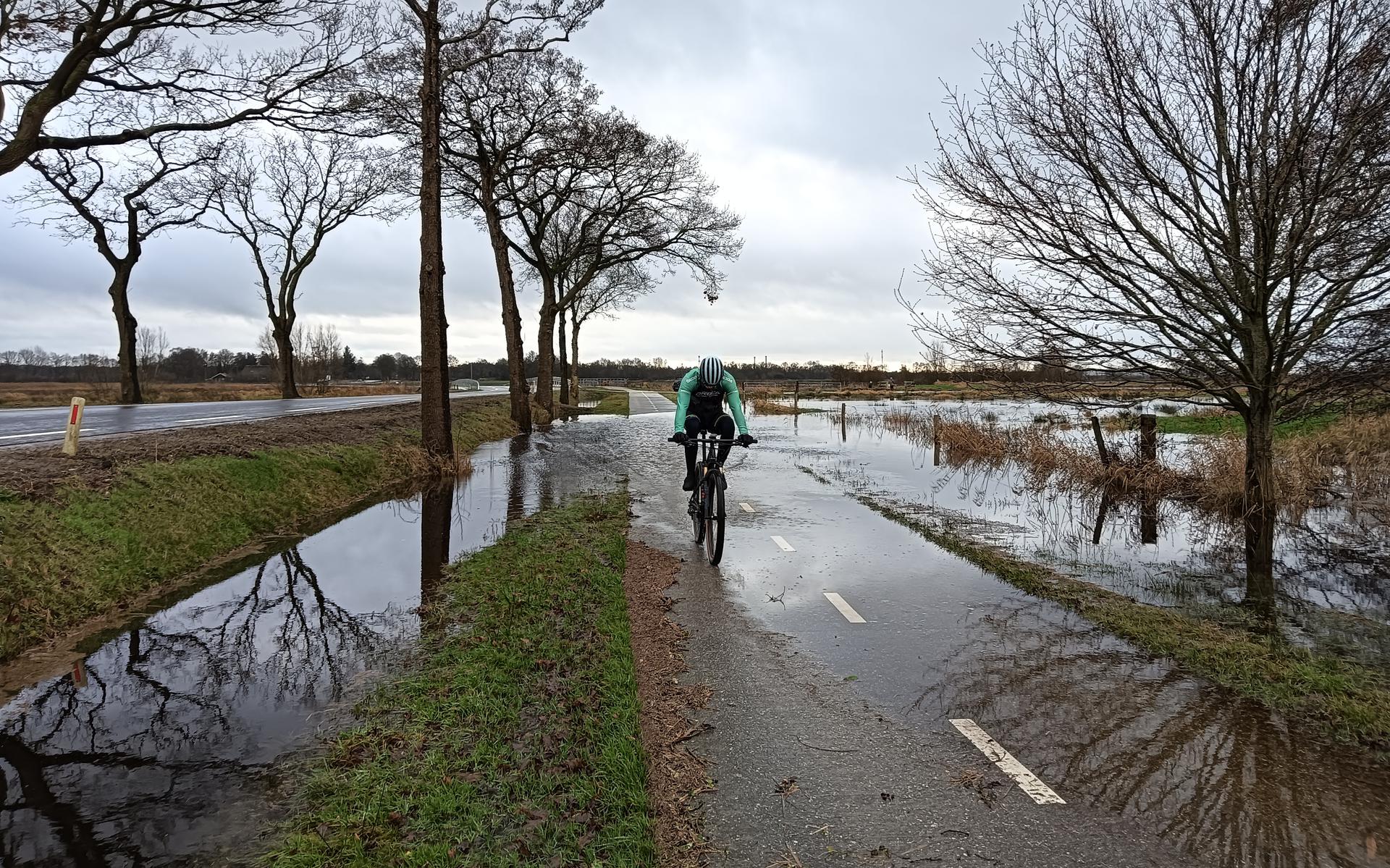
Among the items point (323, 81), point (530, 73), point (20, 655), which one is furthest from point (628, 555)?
point (530, 73)

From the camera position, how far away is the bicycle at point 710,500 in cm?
848

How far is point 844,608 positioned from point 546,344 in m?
26.8

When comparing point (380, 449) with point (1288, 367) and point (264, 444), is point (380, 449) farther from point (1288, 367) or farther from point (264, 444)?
point (1288, 367)

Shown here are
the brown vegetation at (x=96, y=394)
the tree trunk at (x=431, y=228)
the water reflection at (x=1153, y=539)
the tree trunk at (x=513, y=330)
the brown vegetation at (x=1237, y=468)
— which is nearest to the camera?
the water reflection at (x=1153, y=539)

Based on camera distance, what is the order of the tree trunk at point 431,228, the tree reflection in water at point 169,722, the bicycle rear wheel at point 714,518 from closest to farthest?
the tree reflection in water at point 169,722
the bicycle rear wheel at point 714,518
the tree trunk at point 431,228

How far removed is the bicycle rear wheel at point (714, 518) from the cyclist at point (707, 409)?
0.34 meters

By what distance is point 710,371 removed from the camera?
9250mm

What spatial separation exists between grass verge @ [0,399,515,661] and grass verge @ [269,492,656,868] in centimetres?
308

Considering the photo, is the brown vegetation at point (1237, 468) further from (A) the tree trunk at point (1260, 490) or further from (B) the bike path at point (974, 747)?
(B) the bike path at point (974, 747)

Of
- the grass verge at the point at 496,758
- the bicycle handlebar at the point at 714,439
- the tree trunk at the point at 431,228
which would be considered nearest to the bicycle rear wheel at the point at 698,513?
the bicycle handlebar at the point at 714,439

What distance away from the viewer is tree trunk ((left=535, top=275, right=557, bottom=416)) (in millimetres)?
31250

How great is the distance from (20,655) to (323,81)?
1325 centimetres

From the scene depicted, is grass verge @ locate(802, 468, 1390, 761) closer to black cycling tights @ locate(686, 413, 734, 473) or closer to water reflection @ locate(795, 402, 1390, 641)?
water reflection @ locate(795, 402, 1390, 641)

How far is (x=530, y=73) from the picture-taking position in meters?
22.7
